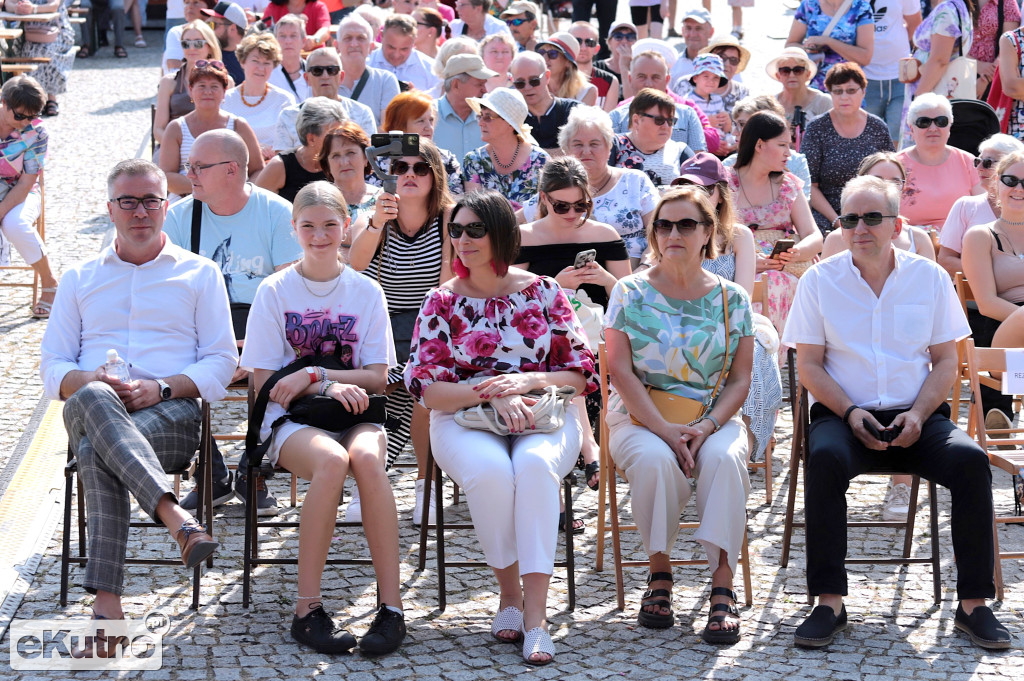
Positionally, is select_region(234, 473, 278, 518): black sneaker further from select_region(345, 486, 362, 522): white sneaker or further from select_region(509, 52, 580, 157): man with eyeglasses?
select_region(509, 52, 580, 157): man with eyeglasses

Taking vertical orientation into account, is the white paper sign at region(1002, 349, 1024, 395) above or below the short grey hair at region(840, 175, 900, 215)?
below

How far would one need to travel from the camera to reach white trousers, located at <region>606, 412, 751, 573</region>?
4.70 metres

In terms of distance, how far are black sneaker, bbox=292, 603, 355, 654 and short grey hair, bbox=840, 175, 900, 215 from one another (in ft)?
8.57

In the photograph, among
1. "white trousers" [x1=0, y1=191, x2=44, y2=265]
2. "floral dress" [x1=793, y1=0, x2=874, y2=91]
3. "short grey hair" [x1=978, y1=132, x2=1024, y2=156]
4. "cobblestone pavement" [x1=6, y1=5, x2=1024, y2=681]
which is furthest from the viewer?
"floral dress" [x1=793, y1=0, x2=874, y2=91]

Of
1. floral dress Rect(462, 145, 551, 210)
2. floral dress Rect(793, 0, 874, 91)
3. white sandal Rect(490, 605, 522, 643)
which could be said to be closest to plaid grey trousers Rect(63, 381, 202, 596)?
white sandal Rect(490, 605, 522, 643)

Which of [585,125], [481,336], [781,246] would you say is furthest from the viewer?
[781,246]

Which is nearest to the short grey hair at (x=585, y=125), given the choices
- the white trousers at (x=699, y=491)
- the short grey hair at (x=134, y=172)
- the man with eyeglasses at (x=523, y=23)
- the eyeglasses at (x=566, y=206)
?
the eyeglasses at (x=566, y=206)

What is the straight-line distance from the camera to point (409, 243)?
233 inches

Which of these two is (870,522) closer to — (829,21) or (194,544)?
(194,544)

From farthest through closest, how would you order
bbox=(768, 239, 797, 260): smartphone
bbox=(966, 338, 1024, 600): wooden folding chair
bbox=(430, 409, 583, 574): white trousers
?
bbox=(768, 239, 797, 260): smartphone
bbox=(966, 338, 1024, 600): wooden folding chair
bbox=(430, 409, 583, 574): white trousers

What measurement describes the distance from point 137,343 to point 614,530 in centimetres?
204

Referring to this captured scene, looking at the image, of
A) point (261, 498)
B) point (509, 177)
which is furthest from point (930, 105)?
point (261, 498)

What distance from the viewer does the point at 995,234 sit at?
6.48m

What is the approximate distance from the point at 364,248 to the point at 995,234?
3253 millimetres
